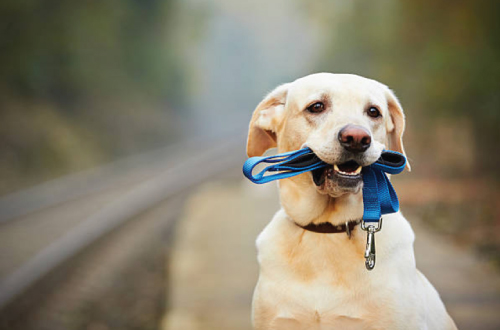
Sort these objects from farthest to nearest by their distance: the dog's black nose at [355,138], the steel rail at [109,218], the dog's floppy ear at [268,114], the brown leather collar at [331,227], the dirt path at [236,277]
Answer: the steel rail at [109,218], the dirt path at [236,277], the dog's floppy ear at [268,114], the brown leather collar at [331,227], the dog's black nose at [355,138]

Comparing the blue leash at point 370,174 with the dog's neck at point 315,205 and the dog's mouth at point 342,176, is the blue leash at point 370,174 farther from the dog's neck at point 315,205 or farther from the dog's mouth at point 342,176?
the dog's neck at point 315,205

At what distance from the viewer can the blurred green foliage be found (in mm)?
15680

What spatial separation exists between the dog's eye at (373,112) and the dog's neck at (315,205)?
1.36 feet

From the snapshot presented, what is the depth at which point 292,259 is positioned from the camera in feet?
8.49

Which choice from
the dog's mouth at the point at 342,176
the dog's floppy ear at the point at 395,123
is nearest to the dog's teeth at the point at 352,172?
the dog's mouth at the point at 342,176

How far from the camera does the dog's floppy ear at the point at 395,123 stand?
112 inches

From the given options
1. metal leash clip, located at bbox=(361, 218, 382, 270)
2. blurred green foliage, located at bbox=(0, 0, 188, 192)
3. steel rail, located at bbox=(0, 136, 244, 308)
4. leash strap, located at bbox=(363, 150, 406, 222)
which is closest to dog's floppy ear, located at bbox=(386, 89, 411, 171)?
leash strap, located at bbox=(363, 150, 406, 222)

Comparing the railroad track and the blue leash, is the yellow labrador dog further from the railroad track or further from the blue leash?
the railroad track

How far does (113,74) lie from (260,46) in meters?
45.0

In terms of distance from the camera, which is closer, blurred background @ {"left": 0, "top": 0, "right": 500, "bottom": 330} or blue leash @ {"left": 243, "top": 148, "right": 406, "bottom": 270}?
blue leash @ {"left": 243, "top": 148, "right": 406, "bottom": 270}

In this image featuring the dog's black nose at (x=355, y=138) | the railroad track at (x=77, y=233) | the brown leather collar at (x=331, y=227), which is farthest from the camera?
the railroad track at (x=77, y=233)

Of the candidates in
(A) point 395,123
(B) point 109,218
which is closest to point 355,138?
(A) point 395,123

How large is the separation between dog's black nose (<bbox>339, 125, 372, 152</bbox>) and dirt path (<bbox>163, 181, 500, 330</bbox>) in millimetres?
2394

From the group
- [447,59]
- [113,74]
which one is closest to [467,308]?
[447,59]
